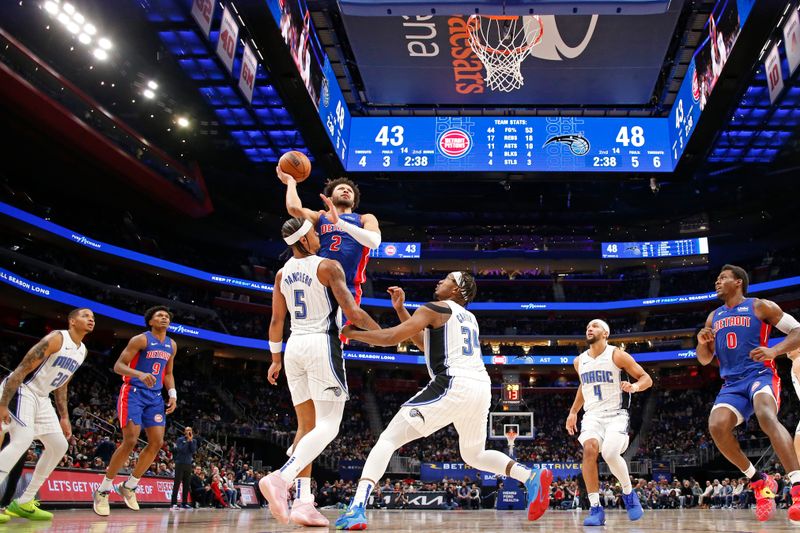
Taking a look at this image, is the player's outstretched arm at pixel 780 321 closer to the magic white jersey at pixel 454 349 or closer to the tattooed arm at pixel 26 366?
the magic white jersey at pixel 454 349

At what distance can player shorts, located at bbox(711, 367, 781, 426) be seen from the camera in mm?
6316

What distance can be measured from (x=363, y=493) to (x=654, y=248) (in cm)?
3902

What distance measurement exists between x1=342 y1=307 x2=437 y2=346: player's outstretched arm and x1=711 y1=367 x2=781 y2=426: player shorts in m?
3.18

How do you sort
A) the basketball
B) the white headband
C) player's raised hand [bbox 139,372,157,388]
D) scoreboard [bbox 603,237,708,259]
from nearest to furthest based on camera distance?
the white headband → the basketball → player's raised hand [bbox 139,372,157,388] → scoreboard [bbox 603,237,708,259]

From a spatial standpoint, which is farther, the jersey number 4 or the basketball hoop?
the basketball hoop

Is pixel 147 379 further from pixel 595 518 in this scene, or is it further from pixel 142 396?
pixel 595 518

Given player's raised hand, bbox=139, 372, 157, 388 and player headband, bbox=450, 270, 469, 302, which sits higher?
player headband, bbox=450, 270, 469, 302

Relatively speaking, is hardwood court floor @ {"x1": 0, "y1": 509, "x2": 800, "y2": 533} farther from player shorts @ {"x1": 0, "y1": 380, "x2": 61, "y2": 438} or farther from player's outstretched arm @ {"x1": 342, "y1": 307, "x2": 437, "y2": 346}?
player's outstretched arm @ {"x1": 342, "y1": 307, "x2": 437, "y2": 346}

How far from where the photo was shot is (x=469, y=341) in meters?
5.45

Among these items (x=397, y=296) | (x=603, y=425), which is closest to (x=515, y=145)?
(x=603, y=425)

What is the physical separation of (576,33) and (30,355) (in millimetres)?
13266

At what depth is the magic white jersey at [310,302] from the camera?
17.9 ft

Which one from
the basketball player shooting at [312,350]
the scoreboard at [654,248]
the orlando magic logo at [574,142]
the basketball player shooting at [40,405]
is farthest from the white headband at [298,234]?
the scoreboard at [654,248]

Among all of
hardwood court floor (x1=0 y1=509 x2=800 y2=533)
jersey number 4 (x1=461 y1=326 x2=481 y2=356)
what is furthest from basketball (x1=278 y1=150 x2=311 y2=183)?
hardwood court floor (x1=0 y1=509 x2=800 y2=533)
